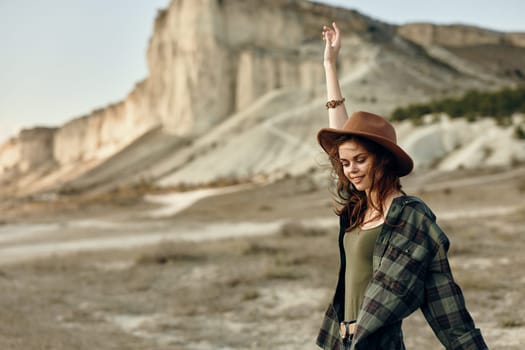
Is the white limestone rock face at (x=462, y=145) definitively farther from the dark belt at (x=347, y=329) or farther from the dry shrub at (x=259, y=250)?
the dark belt at (x=347, y=329)

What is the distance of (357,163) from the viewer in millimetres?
2131

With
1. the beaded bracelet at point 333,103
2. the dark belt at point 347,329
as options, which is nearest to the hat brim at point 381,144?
the beaded bracelet at point 333,103

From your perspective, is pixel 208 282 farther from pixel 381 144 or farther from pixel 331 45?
pixel 381 144

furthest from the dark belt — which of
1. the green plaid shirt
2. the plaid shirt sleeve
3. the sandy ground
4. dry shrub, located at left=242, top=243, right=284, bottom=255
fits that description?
dry shrub, located at left=242, top=243, right=284, bottom=255

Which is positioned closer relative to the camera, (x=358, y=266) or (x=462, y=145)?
(x=358, y=266)

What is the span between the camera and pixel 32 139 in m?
71.1

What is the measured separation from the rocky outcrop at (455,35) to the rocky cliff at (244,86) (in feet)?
53.9

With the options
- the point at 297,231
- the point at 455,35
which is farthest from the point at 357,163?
the point at 455,35

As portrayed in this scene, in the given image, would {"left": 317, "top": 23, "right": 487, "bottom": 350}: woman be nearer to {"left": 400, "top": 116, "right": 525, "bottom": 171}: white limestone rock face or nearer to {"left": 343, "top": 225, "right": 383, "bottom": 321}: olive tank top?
{"left": 343, "top": 225, "right": 383, "bottom": 321}: olive tank top

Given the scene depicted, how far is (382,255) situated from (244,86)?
142ft

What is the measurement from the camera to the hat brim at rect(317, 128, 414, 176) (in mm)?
2023

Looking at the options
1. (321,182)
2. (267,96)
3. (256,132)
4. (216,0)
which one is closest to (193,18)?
(216,0)

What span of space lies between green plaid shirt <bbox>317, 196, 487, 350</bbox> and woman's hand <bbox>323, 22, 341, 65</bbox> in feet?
3.33

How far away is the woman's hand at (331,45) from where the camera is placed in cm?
272
